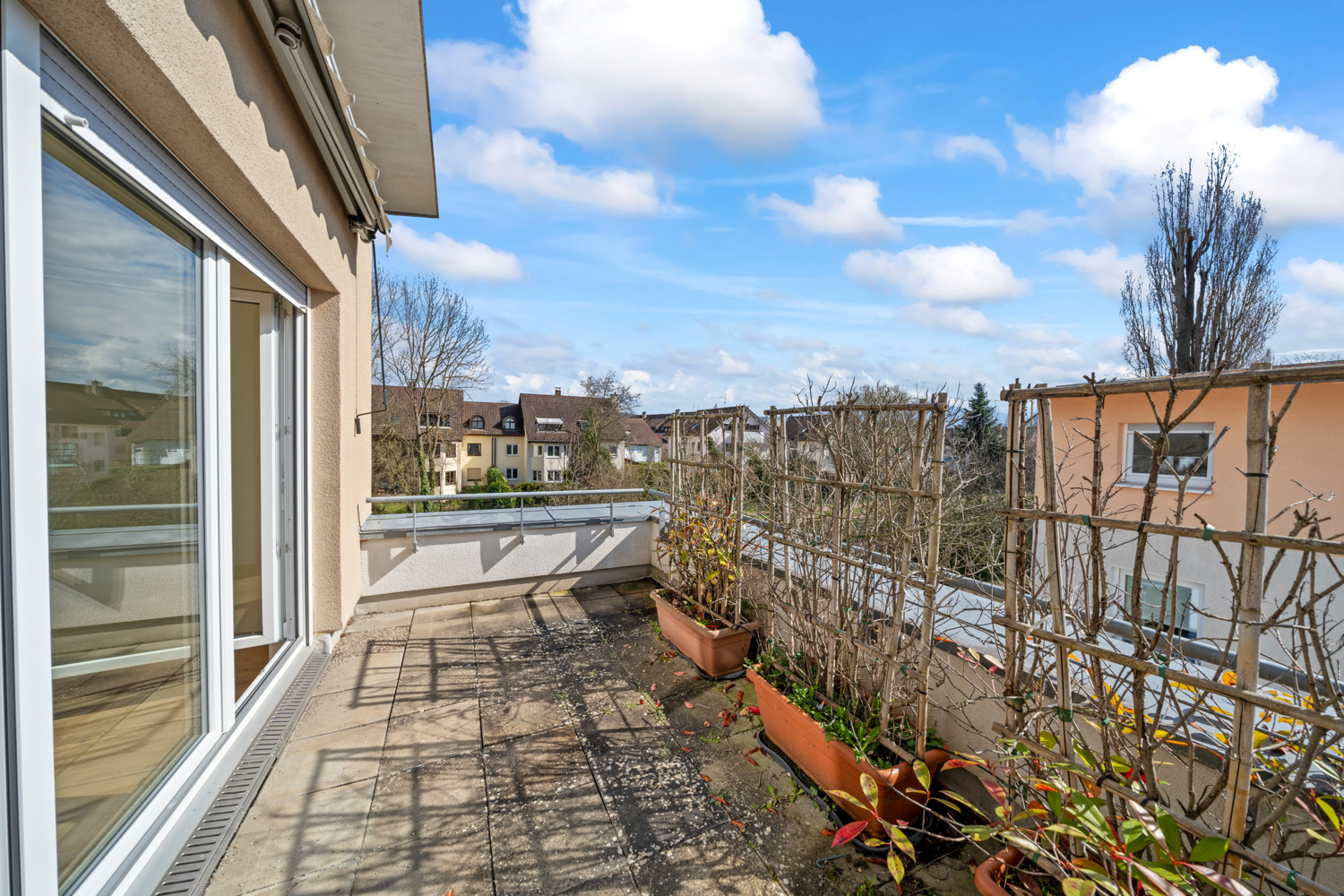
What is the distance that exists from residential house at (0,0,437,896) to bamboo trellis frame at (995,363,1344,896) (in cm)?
236

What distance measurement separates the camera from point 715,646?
A: 129 inches

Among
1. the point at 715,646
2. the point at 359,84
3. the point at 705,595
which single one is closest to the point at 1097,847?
the point at 715,646

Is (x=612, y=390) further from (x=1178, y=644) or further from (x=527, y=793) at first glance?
(x=1178, y=644)

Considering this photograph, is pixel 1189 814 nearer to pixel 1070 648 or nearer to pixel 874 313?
pixel 1070 648

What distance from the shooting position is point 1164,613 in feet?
4.33

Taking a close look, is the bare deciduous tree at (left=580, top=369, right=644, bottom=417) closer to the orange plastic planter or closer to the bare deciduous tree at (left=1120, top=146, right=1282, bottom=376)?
the bare deciduous tree at (left=1120, top=146, right=1282, bottom=376)

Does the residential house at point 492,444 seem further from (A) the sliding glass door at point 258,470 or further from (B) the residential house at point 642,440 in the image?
(A) the sliding glass door at point 258,470

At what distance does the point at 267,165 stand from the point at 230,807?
246 centimetres

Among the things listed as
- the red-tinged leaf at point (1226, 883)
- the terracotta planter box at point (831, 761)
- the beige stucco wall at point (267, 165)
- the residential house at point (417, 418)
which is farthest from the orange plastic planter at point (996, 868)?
the residential house at point (417, 418)

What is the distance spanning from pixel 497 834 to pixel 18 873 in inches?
51.0

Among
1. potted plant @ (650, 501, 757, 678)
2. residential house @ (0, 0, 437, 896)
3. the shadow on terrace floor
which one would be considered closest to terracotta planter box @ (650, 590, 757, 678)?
potted plant @ (650, 501, 757, 678)

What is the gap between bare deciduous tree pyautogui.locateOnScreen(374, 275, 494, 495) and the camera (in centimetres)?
1427

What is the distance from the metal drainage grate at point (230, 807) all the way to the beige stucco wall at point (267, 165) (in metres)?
0.86

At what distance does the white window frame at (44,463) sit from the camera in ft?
3.63
